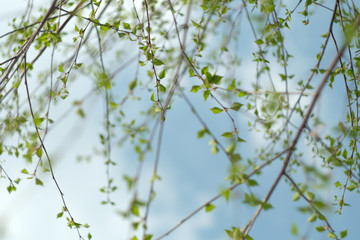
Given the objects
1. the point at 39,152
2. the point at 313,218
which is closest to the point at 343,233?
the point at 313,218

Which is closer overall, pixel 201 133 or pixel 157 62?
pixel 201 133

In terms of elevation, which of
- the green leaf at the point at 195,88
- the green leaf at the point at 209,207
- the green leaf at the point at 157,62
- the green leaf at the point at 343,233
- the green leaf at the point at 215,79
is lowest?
the green leaf at the point at 209,207

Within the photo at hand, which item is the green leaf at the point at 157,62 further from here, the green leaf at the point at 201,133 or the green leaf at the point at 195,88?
the green leaf at the point at 201,133

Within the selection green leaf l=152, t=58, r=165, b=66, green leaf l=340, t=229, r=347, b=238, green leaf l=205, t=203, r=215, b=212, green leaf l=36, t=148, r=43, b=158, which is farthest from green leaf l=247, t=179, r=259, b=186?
green leaf l=36, t=148, r=43, b=158

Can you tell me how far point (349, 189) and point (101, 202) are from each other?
1.51m

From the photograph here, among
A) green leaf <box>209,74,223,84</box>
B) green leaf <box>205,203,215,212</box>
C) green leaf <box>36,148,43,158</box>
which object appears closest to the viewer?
green leaf <box>205,203,215,212</box>

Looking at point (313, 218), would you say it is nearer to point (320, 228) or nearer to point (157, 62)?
point (320, 228)

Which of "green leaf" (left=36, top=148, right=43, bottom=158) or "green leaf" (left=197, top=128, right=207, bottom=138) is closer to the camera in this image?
"green leaf" (left=197, top=128, right=207, bottom=138)

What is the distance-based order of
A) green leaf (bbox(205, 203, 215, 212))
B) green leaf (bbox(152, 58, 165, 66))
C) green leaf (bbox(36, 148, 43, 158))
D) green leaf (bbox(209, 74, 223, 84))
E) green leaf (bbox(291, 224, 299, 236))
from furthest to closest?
green leaf (bbox(36, 148, 43, 158)) < green leaf (bbox(152, 58, 165, 66)) < green leaf (bbox(209, 74, 223, 84)) < green leaf (bbox(205, 203, 215, 212)) < green leaf (bbox(291, 224, 299, 236))

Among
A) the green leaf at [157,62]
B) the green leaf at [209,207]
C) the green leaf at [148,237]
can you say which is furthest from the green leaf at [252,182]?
the green leaf at [157,62]

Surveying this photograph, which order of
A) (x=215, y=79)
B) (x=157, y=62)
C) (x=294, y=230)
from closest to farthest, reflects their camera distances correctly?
(x=294, y=230)
(x=215, y=79)
(x=157, y=62)

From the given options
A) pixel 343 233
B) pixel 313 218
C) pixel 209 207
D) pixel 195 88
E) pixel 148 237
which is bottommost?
pixel 148 237

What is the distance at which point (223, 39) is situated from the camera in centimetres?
326

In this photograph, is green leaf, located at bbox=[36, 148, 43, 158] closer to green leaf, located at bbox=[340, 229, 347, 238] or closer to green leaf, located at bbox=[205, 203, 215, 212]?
green leaf, located at bbox=[205, 203, 215, 212]
